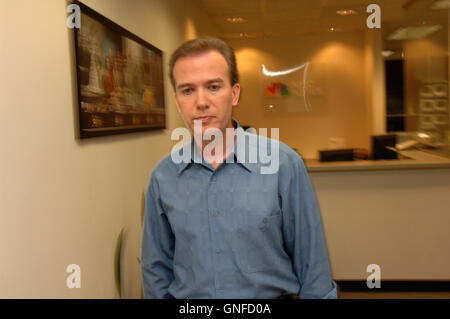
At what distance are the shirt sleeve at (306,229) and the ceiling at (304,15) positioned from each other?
370cm

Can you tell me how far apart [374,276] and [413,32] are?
266 centimetres

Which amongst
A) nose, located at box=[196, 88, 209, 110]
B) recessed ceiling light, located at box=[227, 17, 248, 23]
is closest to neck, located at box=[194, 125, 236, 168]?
nose, located at box=[196, 88, 209, 110]

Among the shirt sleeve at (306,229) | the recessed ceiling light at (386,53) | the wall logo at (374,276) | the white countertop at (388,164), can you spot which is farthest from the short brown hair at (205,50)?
the recessed ceiling light at (386,53)

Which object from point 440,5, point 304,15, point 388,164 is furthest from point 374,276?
point 304,15

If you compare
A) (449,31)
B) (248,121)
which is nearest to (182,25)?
(248,121)

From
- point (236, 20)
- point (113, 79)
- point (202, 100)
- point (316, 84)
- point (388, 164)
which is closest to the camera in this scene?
point (202, 100)

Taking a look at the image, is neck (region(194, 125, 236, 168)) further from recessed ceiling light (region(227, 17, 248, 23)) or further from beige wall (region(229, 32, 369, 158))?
recessed ceiling light (region(227, 17, 248, 23))

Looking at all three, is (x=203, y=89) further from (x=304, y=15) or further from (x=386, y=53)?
(x=386, y=53)

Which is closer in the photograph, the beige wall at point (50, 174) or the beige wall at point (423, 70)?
the beige wall at point (50, 174)

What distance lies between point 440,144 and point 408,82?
1142mm

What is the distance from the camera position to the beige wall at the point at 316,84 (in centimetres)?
517

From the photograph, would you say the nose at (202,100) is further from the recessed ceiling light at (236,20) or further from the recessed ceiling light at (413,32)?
the recessed ceiling light at (236,20)

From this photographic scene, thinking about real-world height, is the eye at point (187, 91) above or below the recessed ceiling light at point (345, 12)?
below

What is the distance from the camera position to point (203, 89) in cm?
101
